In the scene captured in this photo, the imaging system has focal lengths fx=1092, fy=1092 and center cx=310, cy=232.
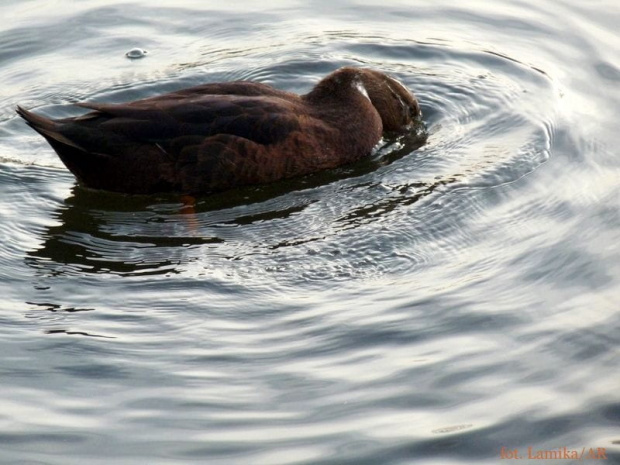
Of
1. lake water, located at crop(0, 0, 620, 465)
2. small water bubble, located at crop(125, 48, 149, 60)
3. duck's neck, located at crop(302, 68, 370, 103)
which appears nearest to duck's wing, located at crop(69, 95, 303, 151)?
lake water, located at crop(0, 0, 620, 465)

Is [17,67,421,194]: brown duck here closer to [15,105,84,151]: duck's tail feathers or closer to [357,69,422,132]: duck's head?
[15,105,84,151]: duck's tail feathers

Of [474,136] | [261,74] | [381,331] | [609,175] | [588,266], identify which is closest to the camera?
[381,331]

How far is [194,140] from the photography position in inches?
309

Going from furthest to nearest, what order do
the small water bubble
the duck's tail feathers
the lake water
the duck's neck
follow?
the small water bubble → the duck's neck → the duck's tail feathers → the lake water

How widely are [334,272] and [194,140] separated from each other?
1708mm

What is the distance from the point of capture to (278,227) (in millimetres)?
7520

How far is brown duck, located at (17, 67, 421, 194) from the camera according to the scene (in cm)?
781

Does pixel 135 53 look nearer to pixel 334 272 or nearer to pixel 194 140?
pixel 194 140

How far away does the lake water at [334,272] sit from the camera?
17.5 ft

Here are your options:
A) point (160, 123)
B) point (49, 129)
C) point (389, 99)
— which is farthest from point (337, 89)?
point (49, 129)

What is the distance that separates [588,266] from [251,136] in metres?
2.63

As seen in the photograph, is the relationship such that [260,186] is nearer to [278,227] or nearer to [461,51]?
[278,227]

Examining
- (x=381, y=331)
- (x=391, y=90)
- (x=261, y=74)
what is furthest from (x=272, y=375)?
(x=261, y=74)

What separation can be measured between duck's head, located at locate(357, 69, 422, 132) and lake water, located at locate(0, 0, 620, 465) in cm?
24
